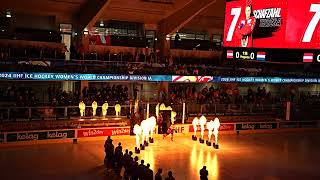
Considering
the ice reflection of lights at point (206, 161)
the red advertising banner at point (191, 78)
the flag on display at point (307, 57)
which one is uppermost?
the flag on display at point (307, 57)

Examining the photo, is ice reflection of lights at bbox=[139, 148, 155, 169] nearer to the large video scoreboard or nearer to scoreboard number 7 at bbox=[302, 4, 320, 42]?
the large video scoreboard

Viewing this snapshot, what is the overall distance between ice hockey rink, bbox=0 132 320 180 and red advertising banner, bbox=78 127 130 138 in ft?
0.94

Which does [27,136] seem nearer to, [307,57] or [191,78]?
[191,78]

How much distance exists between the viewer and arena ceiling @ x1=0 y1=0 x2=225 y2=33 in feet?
102

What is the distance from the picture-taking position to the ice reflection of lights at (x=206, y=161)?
20203 millimetres

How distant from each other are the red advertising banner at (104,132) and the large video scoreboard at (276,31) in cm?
957

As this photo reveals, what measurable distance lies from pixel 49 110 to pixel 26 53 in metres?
6.00

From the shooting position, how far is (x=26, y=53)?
2967 cm

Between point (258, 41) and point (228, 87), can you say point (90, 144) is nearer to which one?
point (258, 41)

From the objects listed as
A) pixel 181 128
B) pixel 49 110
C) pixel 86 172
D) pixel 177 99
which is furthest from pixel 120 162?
pixel 177 99

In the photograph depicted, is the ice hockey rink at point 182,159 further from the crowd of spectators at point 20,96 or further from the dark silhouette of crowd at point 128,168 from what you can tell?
the crowd of spectators at point 20,96

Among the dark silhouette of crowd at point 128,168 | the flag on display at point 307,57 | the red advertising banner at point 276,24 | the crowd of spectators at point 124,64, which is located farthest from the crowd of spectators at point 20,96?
the flag on display at point 307,57

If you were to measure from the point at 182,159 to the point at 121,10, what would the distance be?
49.8 feet

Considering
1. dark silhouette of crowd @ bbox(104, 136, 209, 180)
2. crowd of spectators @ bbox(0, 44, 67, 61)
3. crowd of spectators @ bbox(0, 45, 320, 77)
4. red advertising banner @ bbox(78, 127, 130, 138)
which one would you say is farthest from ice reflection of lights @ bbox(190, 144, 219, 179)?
crowd of spectators @ bbox(0, 44, 67, 61)
